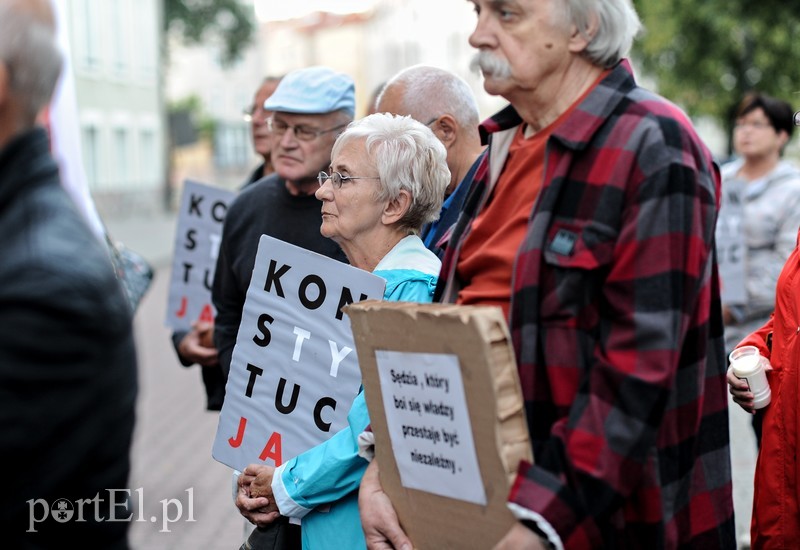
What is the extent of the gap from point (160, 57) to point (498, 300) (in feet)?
139

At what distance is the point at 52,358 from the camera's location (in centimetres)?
192

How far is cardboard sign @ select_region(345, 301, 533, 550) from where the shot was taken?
2258mm

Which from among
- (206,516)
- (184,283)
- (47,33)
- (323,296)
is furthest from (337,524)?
(206,516)

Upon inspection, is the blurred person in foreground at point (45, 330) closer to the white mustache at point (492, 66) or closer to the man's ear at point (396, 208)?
the white mustache at point (492, 66)

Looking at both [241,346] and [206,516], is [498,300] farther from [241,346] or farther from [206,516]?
[206,516]

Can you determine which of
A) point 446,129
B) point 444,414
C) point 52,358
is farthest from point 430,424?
point 446,129

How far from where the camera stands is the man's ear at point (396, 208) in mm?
3326

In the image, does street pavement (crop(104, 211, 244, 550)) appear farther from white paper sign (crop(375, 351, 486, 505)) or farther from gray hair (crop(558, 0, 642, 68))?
gray hair (crop(558, 0, 642, 68))

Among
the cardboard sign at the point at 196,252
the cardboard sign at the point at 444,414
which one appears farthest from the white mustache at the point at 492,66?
the cardboard sign at the point at 196,252

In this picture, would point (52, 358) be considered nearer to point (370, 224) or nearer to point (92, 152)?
point (370, 224)

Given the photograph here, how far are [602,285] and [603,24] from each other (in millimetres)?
543

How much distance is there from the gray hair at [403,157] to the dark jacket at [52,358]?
1.30m

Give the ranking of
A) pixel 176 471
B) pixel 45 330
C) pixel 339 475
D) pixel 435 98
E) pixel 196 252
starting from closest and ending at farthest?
pixel 45 330
pixel 339 475
pixel 435 98
pixel 196 252
pixel 176 471

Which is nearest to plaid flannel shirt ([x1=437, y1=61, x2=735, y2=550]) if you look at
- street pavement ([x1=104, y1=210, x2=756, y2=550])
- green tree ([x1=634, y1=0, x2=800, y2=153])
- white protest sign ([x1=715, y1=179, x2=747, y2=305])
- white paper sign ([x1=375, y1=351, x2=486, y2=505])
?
white paper sign ([x1=375, y1=351, x2=486, y2=505])
